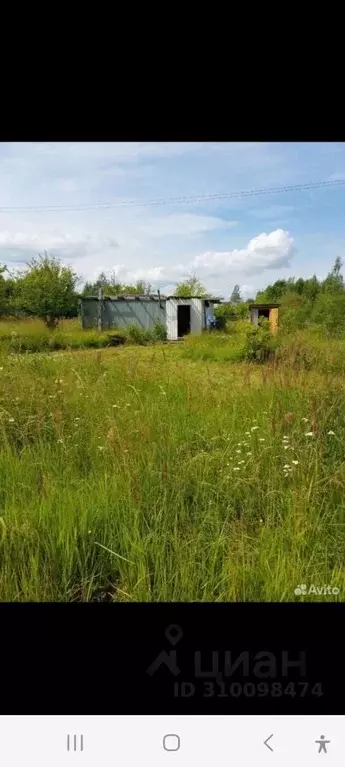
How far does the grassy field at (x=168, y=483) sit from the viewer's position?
0.87 meters

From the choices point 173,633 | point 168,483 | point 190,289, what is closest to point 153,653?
point 173,633

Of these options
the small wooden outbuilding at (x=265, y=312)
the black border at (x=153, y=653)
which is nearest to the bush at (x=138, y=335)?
the small wooden outbuilding at (x=265, y=312)

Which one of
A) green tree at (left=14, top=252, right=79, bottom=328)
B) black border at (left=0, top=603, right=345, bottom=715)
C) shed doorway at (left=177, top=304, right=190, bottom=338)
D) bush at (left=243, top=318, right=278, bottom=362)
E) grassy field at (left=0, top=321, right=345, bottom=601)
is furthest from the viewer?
bush at (left=243, top=318, right=278, bottom=362)

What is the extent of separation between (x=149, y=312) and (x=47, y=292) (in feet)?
1.57

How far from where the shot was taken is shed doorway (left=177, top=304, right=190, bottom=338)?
1.73 meters

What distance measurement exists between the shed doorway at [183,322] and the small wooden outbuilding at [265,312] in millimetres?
335

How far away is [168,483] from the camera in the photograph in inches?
42.7

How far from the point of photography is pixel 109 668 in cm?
74

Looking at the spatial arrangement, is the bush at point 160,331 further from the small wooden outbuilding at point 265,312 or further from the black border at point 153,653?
the black border at point 153,653

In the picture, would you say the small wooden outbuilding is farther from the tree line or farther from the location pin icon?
the location pin icon

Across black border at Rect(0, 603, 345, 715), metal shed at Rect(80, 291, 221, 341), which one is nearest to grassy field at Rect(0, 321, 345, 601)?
black border at Rect(0, 603, 345, 715)
